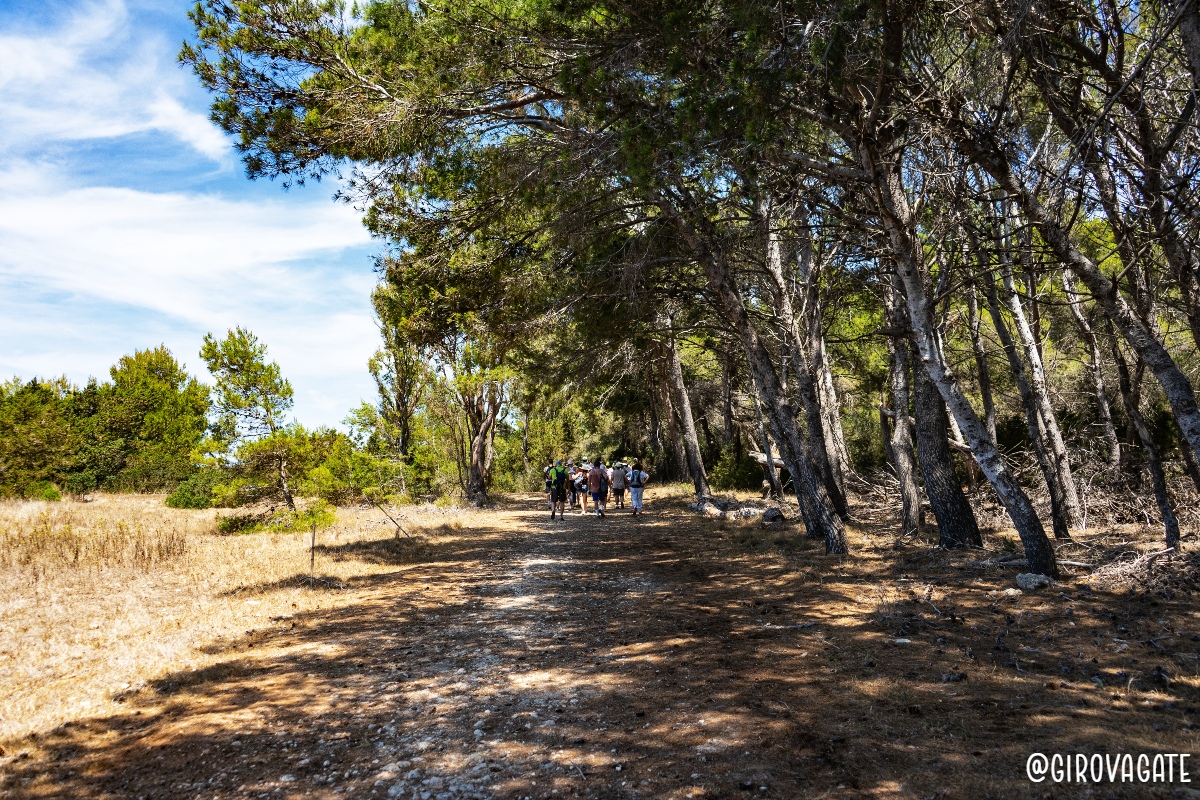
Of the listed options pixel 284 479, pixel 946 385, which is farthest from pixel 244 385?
pixel 946 385

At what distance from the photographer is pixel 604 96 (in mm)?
8086

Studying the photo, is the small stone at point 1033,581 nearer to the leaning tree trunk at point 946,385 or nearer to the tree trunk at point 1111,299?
the leaning tree trunk at point 946,385

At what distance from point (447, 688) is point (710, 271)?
326 inches

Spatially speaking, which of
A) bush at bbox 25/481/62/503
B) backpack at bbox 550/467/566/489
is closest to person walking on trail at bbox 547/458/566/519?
backpack at bbox 550/467/566/489

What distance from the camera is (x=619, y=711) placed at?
15.7 feet

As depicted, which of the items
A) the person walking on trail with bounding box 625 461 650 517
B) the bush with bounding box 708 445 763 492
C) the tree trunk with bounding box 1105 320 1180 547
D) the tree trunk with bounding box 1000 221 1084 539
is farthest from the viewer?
the bush with bounding box 708 445 763 492

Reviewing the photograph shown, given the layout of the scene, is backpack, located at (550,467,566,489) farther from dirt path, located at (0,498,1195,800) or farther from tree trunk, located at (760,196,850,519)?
dirt path, located at (0,498,1195,800)

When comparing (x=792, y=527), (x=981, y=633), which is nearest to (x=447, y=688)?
(x=981, y=633)

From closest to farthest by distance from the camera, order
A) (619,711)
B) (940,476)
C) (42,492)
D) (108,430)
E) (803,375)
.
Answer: (619,711) → (940,476) → (803,375) → (42,492) → (108,430)

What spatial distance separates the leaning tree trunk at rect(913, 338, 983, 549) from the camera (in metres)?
9.91

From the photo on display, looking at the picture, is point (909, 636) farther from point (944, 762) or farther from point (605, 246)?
point (605, 246)

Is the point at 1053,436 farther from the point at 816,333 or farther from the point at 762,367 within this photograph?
the point at 762,367

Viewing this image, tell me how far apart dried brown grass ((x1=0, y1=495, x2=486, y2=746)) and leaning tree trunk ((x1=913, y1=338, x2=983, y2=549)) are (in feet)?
29.0

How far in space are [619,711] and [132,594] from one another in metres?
8.16
